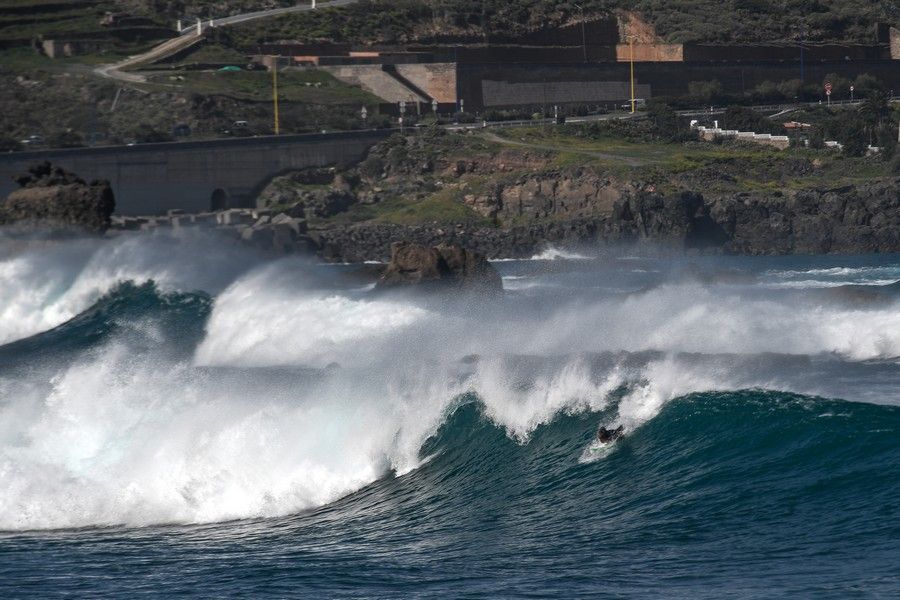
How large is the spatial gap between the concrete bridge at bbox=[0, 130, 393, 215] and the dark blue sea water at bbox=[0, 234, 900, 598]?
44656mm

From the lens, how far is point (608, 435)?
934 inches

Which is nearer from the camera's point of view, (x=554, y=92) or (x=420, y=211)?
(x=420, y=211)

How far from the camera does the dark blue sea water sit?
738 inches

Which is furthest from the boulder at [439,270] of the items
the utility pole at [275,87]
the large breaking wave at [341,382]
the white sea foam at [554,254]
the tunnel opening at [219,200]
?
the utility pole at [275,87]

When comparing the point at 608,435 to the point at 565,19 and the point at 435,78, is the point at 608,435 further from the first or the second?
the point at 565,19

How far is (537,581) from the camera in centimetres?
1805

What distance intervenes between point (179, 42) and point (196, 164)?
86.1 feet

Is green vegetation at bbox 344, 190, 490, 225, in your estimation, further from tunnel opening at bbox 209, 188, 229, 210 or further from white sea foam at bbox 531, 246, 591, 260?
tunnel opening at bbox 209, 188, 229, 210

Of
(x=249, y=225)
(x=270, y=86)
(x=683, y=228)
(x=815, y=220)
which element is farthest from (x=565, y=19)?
(x=249, y=225)

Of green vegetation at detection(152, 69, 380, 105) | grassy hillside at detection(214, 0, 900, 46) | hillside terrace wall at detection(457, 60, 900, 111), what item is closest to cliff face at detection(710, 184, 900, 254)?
hillside terrace wall at detection(457, 60, 900, 111)

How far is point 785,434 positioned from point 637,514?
287 centimetres

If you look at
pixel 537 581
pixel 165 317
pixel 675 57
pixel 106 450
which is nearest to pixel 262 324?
pixel 165 317

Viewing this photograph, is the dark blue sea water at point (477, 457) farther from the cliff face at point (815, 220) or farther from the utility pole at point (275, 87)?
the utility pole at point (275, 87)

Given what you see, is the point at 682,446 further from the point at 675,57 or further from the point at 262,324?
the point at 675,57
